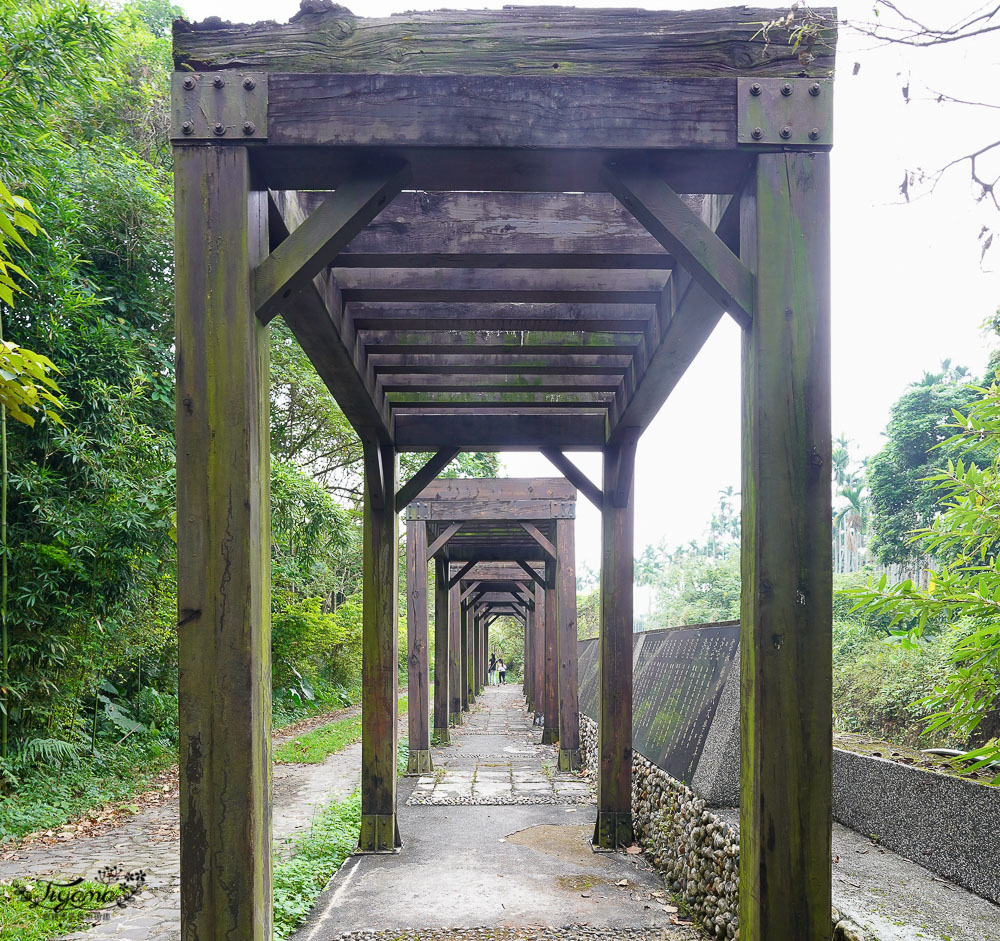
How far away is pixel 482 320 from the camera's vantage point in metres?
4.20

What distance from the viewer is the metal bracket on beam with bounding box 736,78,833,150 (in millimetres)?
2303

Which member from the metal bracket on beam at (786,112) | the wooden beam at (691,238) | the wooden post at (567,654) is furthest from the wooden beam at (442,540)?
the metal bracket on beam at (786,112)

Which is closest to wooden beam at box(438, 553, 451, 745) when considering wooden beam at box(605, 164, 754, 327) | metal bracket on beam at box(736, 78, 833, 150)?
wooden beam at box(605, 164, 754, 327)

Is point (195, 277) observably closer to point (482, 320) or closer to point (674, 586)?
point (482, 320)

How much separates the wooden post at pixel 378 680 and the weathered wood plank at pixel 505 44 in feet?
11.3

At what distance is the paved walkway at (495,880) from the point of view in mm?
4207

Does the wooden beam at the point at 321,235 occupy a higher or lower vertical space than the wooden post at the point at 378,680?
higher

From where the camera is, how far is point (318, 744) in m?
12.2

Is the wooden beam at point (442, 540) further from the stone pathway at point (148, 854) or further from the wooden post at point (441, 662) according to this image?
the wooden post at point (441, 662)

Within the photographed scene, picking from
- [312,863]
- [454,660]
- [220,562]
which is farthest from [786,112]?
[454,660]

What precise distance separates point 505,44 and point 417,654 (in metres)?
7.39

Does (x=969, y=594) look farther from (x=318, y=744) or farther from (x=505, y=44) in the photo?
(x=318, y=744)

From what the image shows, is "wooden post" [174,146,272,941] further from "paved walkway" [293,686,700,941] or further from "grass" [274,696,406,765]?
"grass" [274,696,406,765]

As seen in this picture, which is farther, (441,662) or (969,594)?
(441,662)
